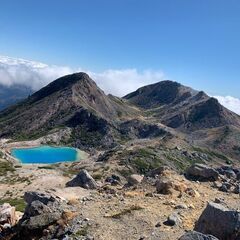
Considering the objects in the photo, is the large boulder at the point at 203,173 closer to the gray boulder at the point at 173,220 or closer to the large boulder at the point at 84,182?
the gray boulder at the point at 173,220

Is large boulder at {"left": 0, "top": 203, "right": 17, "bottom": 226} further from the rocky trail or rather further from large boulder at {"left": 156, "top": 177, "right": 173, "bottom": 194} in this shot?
large boulder at {"left": 156, "top": 177, "right": 173, "bottom": 194}

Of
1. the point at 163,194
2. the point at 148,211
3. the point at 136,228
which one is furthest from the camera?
the point at 163,194

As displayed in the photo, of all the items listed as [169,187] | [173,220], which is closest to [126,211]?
[173,220]

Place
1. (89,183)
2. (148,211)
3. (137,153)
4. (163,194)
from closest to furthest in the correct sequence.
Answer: (148,211) < (163,194) < (89,183) < (137,153)

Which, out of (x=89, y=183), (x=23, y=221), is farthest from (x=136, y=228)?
(x=89, y=183)

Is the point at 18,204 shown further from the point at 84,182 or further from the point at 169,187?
the point at 169,187

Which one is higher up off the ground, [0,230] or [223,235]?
[223,235]

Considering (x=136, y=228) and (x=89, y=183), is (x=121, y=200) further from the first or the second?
(x=89, y=183)

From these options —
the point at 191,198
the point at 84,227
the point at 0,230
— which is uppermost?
the point at 191,198
